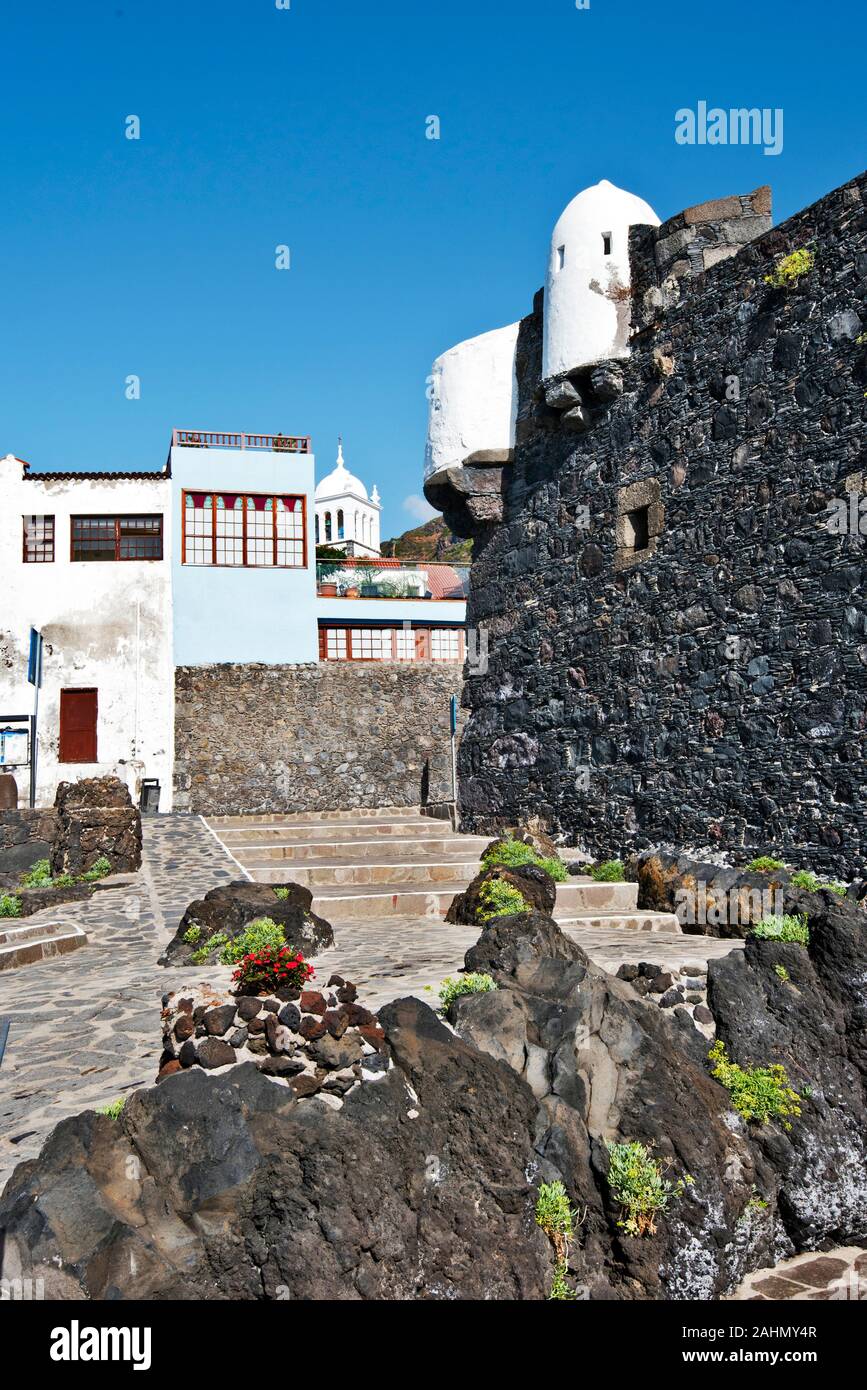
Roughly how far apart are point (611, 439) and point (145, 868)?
747 centimetres

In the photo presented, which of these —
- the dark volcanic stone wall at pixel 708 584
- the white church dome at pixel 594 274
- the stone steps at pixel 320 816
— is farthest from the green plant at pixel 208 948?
the stone steps at pixel 320 816

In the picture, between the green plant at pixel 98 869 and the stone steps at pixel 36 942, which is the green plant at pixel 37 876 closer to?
the green plant at pixel 98 869

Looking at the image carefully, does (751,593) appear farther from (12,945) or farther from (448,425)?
(12,945)

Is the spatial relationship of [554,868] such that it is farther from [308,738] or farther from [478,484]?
[308,738]

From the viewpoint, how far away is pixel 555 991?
599cm

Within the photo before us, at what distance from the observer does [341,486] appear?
63688 mm

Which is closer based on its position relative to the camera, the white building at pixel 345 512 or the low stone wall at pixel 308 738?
the low stone wall at pixel 308 738

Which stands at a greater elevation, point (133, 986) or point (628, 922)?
point (133, 986)

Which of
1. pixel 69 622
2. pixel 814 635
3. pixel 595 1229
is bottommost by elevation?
pixel 595 1229

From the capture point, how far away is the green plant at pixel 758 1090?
5.90 m

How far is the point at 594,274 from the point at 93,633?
12.8 metres

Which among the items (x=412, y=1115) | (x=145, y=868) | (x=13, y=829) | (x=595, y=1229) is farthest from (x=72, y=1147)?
(x=13, y=829)

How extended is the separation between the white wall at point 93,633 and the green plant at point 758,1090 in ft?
51.6

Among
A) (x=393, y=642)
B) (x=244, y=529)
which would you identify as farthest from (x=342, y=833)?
(x=393, y=642)
